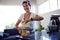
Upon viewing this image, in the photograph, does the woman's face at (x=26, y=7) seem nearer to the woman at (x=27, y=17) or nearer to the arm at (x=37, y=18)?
the woman at (x=27, y=17)

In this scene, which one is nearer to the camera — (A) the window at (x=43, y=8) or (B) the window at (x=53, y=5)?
(B) the window at (x=53, y=5)

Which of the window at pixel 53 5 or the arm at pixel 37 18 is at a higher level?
the window at pixel 53 5

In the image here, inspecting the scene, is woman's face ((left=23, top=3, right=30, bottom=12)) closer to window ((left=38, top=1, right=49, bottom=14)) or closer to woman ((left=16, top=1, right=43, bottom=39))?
woman ((left=16, top=1, right=43, bottom=39))

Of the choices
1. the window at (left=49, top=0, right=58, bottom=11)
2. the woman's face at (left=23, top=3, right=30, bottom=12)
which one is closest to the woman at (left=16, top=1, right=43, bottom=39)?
the woman's face at (left=23, top=3, right=30, bottom=12)

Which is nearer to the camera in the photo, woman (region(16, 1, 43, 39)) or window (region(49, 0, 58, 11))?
window (region(49, 0, 58, 11))

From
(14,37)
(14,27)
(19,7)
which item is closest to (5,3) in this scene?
(19,7)

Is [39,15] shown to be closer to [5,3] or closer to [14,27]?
[14,27]

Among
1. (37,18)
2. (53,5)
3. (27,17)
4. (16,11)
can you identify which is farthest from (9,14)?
(53,5)

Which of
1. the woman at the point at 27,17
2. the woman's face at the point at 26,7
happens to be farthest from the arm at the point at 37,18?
the woman's face at the point at 26,7

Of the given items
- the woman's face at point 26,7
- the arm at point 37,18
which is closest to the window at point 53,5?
Result: the arm at point 37,18

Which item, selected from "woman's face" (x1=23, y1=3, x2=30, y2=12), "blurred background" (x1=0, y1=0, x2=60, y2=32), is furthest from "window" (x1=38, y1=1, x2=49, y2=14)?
"woman's face" (x1=23, y1=3, x2=30, y2=12)

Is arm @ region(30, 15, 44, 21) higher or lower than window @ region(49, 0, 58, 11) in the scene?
lower

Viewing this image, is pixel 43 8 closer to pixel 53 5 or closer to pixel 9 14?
pixel 53 5

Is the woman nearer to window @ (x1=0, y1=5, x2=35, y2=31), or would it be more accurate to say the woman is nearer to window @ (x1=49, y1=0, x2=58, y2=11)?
window @ (x1=0, y1=5, x2=35, y2=31)
